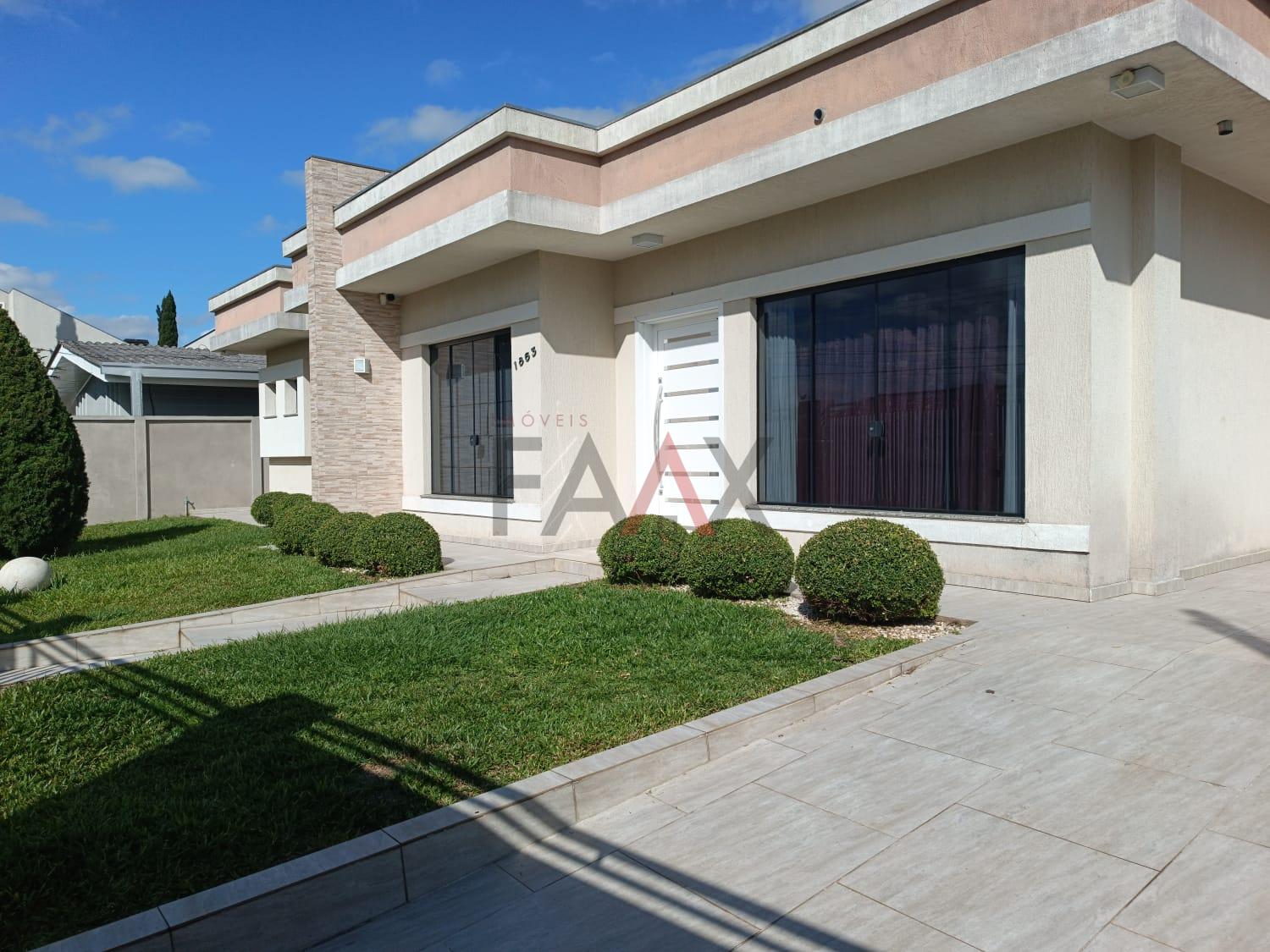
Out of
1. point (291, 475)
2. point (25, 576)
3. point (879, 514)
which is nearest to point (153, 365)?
point (291, 475)

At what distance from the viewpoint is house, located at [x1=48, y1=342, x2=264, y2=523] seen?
18125 mm

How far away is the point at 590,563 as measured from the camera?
9805 mm

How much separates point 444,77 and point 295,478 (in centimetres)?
852

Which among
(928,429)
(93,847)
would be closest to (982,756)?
(93,847)

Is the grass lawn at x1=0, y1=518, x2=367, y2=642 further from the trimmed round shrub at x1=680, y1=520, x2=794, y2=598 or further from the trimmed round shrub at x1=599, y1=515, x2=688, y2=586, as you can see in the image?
the trimmed round shrub at x1=680, y1=520, x2=794, y2=598

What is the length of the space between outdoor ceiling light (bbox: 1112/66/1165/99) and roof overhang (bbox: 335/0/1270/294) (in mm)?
59

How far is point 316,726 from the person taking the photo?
15.1 feet

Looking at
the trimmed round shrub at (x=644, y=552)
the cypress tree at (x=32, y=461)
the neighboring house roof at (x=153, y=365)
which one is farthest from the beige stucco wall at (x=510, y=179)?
the neighboring house roof at (x=153, y=365)

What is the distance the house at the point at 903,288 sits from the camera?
23.2 feet

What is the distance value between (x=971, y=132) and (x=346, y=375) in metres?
10.2

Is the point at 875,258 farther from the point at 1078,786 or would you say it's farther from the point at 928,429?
the point at 1078,786

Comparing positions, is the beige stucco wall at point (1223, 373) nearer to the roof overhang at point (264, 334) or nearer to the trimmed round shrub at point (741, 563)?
the trimmed round shrub at point (741, 563)

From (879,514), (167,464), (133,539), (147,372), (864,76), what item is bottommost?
(133,539)

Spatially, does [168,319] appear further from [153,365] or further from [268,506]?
[268,506]
